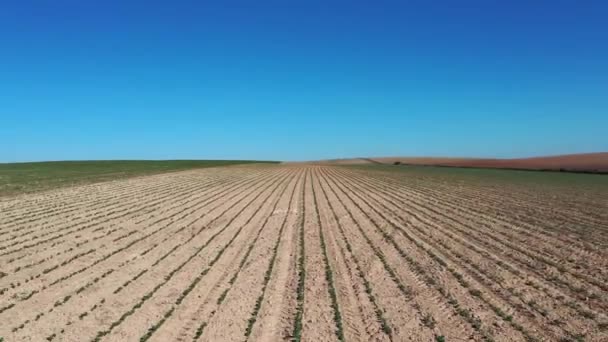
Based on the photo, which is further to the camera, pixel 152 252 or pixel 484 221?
pixel 484 221

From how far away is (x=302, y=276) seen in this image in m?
8.44

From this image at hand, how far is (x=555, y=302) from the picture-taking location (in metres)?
7.08

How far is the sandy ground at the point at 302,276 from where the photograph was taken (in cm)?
605

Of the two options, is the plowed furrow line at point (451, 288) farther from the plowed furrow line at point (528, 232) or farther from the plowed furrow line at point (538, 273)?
the plowed furrow line at point (528, 232)

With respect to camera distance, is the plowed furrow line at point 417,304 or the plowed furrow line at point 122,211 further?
the plowed furrow line at point 122,211

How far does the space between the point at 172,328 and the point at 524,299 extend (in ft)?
18.7

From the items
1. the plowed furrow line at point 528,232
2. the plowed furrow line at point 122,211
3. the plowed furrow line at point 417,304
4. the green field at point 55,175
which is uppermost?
the green field at point 55,175

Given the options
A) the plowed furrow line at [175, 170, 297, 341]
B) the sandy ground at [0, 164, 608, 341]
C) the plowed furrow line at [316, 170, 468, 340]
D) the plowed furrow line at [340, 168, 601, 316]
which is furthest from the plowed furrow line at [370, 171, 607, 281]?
the plowed furrow line at [175, 170, 297, 341]

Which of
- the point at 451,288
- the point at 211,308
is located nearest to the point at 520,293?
the point at 451,288

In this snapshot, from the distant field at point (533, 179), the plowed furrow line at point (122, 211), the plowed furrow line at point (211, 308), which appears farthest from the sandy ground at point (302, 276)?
the distant field at point (533, 179)

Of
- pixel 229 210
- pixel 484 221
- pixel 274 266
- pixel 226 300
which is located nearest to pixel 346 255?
pixel 274 266

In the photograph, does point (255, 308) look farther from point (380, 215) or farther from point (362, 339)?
point (380, 215)

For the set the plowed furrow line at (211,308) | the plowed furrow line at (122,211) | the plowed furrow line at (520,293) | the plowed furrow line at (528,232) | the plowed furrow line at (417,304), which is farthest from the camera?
the plowed furrow line at (122,211)

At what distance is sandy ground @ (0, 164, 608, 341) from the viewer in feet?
19.8
